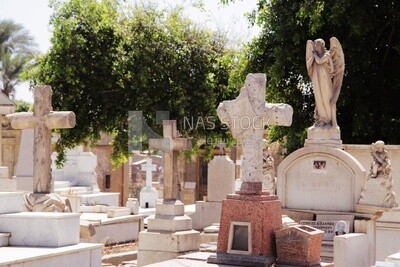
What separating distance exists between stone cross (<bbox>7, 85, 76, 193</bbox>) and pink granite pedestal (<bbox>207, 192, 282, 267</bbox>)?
3.05 metres

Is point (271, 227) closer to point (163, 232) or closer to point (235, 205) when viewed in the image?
point (235, 205)

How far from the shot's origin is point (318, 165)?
1461cm

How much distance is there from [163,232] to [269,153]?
275cm

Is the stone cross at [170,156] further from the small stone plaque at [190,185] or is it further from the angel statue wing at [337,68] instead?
the small stone plaque at [190,185]

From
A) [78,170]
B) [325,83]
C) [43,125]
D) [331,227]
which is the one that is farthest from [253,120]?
[78,170]

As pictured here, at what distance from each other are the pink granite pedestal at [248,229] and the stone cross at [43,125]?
305 cm

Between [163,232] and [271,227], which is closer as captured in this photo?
[271,227]

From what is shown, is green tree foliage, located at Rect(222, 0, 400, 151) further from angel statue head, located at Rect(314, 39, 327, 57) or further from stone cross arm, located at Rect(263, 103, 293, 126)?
stone cross arm, located at Rect(263, 103, 293, 126)

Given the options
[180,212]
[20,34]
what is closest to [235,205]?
[180,212]

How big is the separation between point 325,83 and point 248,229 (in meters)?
6.25

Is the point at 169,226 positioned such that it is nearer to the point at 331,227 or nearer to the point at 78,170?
the point at 331,227

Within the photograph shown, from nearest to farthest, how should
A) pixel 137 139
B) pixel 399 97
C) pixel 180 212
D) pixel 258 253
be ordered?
pixel 258 253, pixel 180 212, pixel 399 97, pixel 137 139

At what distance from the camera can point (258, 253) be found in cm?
951

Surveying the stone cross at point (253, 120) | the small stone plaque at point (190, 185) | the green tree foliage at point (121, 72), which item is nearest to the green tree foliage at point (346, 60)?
the green tree foliage at point (121, 72)
